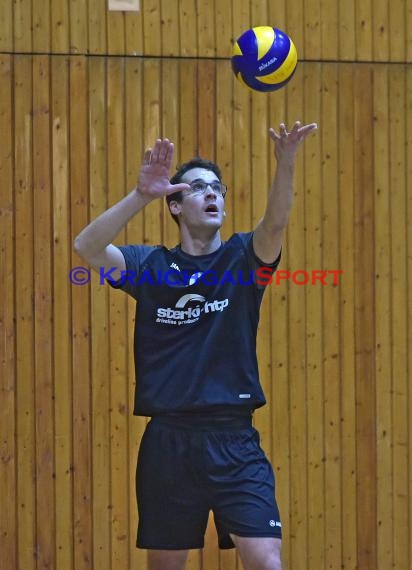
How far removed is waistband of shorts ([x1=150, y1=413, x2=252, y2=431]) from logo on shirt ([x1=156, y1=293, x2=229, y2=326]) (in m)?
0.43

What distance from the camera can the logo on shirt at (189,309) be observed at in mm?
4738

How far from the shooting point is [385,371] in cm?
737

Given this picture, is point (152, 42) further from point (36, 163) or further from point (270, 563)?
point (270, 563)

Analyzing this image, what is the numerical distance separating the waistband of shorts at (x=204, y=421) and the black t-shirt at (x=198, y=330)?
4cm

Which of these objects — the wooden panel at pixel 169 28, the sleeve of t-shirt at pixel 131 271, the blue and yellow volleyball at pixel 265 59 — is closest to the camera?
the sleeve of t-shirt at pixel 131 271

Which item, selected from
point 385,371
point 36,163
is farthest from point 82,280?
point 385,371

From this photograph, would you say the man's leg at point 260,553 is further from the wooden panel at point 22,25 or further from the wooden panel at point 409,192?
the wooden panel at point 22,25

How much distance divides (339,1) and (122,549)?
413 cm

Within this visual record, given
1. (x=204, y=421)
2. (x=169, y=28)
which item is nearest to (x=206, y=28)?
(x=169, y=28)

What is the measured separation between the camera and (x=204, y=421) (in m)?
4.65

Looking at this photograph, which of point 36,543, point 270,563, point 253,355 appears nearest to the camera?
point 270,563

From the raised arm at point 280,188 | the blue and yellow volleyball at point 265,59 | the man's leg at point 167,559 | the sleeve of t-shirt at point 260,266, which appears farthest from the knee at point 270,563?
the blue and yellow volleyball at point 265,59

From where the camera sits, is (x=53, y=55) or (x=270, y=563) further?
(x=53, y=55)

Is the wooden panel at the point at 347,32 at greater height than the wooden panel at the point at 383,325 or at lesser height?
greater
